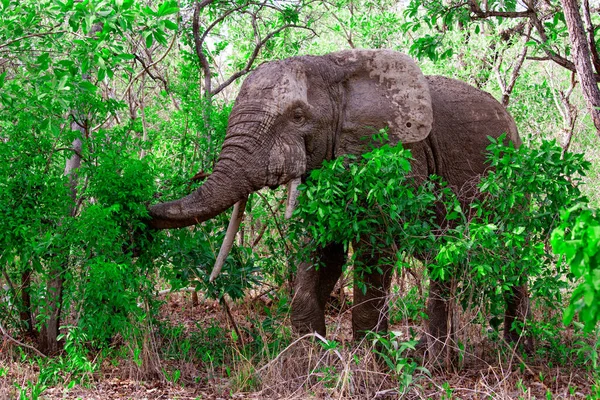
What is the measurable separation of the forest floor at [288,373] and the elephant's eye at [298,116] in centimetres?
164

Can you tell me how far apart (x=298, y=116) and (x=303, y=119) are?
0.16 ft

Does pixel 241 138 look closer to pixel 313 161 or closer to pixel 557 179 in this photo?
pixel 313 161

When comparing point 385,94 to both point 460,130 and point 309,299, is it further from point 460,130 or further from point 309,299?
point 309,299

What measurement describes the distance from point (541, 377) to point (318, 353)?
5.85 feet

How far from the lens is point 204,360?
6516mm

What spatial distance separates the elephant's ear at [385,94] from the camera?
6.71 metres

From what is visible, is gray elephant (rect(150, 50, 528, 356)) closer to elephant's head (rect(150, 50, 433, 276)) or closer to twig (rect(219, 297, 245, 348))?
elephant's head (rect(150, 50, 433, 276))

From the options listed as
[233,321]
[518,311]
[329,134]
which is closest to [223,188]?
[329,134]

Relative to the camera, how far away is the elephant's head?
617cm

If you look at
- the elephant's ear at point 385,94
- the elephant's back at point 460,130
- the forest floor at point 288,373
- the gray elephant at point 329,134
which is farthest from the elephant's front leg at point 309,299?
the elephant's back at point 460,130

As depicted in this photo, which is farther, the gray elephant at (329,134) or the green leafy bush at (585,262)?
the gray elephant at (329,134)

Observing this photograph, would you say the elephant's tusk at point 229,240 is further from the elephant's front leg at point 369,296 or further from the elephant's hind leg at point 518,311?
the elephant's hind leg at point 518,311

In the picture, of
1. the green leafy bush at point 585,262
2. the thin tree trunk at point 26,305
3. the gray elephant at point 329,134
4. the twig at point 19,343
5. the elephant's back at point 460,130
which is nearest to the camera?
the green leafy bush at point 585,262

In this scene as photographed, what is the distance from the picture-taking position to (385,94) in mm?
6805
